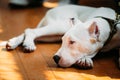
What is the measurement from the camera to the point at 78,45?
1.84 meters

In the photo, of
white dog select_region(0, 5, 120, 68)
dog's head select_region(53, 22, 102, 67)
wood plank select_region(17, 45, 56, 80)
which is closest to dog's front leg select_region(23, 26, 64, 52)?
white dog select_region(0, 5, 120, 68)

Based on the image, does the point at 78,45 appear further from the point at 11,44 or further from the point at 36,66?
the point at 11,44

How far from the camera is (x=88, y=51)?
1871 millimetres

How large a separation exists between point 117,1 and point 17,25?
35.2 inches

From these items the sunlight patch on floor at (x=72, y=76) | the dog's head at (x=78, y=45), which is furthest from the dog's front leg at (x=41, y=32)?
the sunlight patch on floor at (x=72, y=76)

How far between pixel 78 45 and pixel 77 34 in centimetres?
7

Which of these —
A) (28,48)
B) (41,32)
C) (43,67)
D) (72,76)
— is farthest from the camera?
(41,32)

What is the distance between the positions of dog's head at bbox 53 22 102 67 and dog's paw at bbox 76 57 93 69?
0.02 meters

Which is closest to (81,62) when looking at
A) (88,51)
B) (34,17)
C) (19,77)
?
(88,51)

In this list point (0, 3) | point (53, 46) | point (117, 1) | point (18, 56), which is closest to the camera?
point (18, 56)

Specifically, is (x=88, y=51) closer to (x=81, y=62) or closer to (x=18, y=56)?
(x=81, y=62)

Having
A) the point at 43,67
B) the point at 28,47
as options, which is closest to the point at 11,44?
the point at 28,47

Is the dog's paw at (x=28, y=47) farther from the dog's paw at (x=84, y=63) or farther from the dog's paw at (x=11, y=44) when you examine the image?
the dog's paw at (x=84, y=63)

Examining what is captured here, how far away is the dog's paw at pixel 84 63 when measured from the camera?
1843 millimetres
